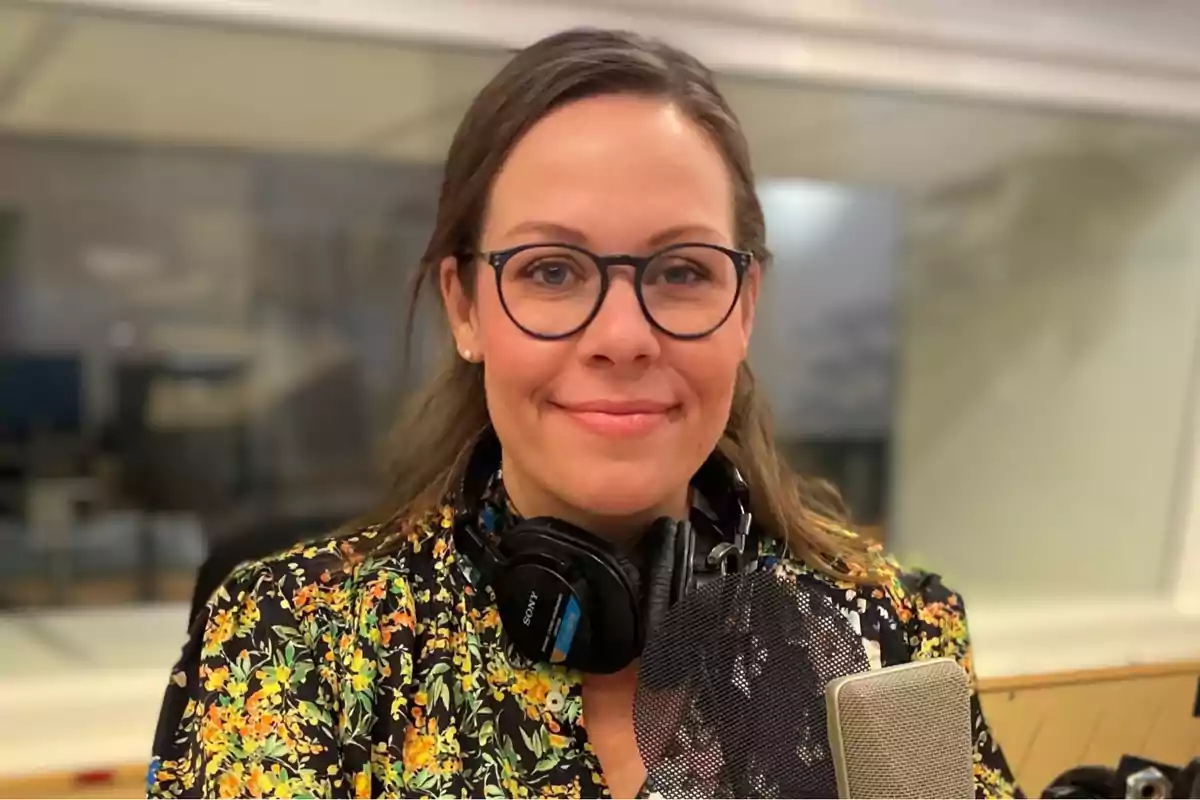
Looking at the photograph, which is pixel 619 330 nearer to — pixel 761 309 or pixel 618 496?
pixel 618 496

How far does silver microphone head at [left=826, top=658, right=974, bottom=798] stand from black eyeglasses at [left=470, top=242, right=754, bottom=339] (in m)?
0.30

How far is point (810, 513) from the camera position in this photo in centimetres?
101

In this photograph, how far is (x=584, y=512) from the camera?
2.75 ft

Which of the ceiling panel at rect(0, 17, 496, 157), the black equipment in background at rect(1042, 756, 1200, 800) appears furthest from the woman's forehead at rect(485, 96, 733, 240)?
the ceiling panel at rect(0, 17, 496, 157)

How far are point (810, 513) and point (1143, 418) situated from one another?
4.67 ft

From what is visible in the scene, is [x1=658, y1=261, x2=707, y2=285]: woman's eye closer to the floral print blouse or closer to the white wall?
the floral print blouse

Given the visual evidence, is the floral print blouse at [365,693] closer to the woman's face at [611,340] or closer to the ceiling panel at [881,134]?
the woman's face at [611,340]

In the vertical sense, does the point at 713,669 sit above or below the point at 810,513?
below

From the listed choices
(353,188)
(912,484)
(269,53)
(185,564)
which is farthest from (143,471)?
Answer: (912,484)

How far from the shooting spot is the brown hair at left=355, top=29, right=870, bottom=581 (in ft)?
2.65

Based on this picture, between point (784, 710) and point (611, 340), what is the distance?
28cm

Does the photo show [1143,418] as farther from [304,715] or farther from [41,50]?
[41,50]

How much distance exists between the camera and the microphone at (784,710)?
1.80 ft

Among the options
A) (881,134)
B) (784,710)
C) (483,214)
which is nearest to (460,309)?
(483,214)
